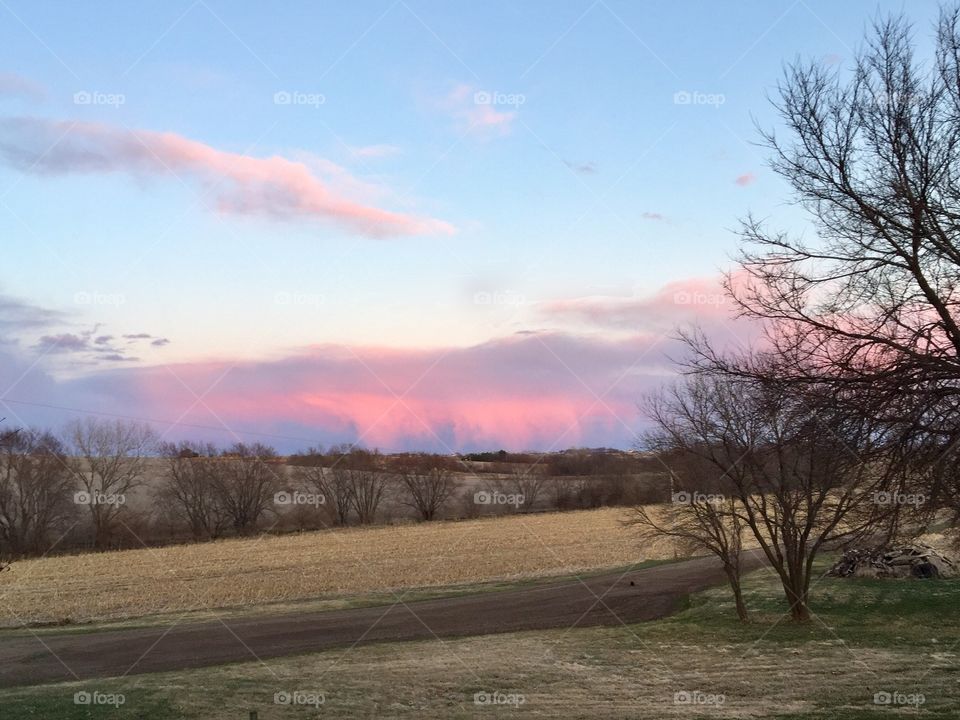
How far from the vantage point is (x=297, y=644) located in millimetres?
20875

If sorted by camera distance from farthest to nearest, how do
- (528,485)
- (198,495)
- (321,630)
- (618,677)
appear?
(528,485)
(198,495)
(321,630)
(618,677)

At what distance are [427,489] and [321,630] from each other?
59539 millimetres

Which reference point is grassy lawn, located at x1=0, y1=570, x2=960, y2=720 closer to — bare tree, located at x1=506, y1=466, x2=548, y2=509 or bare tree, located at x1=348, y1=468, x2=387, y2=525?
bare tree, located at x1=348, y1=468, x2=387, y2=525

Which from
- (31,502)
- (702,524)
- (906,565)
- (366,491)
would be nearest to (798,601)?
(702,524)

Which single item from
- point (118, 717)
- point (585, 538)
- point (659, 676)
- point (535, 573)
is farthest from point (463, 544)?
point (118, 717)

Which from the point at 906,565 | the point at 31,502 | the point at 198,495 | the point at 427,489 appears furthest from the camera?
the point at 427,489

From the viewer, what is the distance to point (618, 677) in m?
15.6

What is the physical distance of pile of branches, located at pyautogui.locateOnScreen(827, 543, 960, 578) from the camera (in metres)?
26.3

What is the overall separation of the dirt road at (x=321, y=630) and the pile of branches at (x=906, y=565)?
543 cm

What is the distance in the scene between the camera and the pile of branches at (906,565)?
86.3 feet

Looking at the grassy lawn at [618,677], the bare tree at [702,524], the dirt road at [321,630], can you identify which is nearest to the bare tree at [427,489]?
the dirt road at [321,630]

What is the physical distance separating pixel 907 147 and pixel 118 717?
1222cm

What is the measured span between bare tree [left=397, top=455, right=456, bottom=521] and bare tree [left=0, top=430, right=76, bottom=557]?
3199 cm

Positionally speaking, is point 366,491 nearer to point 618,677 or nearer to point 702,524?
point 702,524
